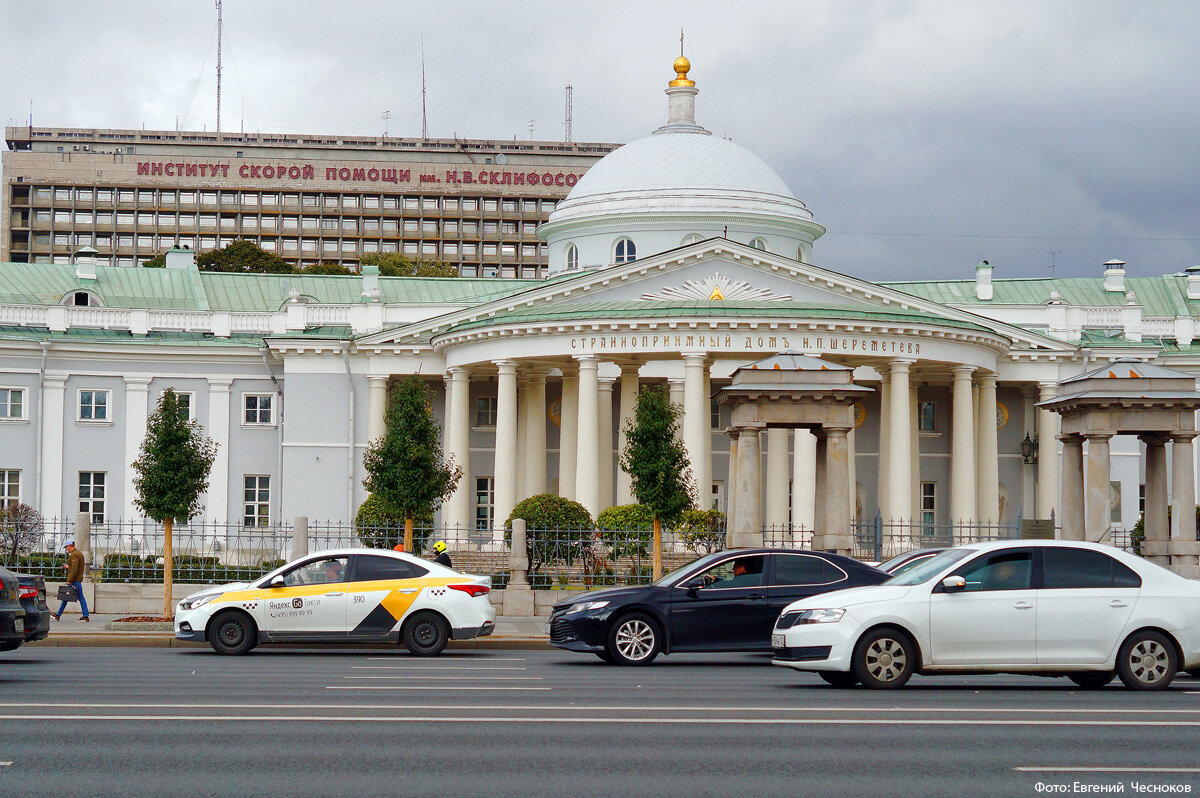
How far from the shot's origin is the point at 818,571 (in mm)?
24078

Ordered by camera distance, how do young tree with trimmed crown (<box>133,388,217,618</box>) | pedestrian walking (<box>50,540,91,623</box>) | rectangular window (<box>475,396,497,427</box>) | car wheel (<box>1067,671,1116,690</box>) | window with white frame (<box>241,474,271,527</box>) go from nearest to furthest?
car wheel (<box>1067,671,1116,690</box>) < pedestrian walking (<box>50,540,91,623</box>) < young tree with trimmed crown (<box>133,388,217,618</box>) < window with white frame (<box>241,474,271,527</box>) < rectangular window (<box>475,396,497,427</box>)

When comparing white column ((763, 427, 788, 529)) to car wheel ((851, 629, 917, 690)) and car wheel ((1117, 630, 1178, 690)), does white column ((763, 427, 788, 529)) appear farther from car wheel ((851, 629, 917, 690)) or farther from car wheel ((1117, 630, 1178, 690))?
car wheel ((851, 629, 917, 690))

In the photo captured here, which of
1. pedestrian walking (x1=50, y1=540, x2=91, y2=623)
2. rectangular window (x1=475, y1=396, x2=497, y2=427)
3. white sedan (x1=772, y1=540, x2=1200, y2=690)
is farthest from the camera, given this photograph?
rectangular window (x1=475, y1=396, x2=497, y2=427)

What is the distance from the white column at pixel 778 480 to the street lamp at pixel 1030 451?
41.3 ft

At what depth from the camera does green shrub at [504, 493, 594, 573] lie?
3662cm

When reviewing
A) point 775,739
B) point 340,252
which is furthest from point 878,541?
point 340,252

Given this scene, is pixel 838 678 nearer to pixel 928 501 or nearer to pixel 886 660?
pixel 886 660

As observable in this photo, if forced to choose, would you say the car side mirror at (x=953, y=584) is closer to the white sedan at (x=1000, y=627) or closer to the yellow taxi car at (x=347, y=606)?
the white sedan at (x=1000, y=627)

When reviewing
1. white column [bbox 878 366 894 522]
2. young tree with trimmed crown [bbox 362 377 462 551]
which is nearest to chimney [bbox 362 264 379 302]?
white column [bbox 878 366 894 522]

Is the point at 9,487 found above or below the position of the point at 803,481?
below

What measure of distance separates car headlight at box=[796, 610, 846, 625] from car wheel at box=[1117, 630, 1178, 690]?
3.28 metres

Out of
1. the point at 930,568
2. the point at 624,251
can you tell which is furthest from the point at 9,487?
the point at 930,568

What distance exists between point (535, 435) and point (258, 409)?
1131 cm

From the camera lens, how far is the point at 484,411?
61.2 meters
